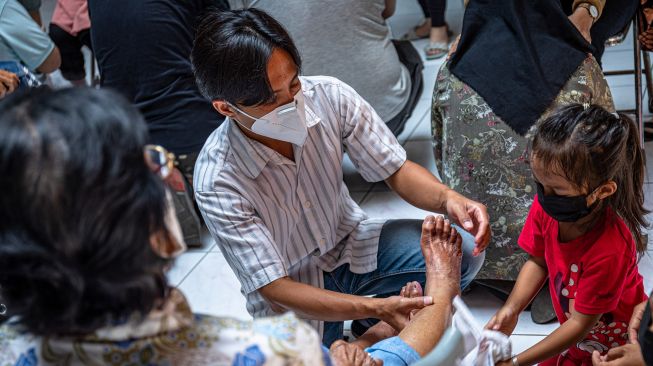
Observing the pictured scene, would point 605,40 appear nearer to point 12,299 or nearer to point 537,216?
point 537,216

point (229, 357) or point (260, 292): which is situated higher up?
point (229, 357)

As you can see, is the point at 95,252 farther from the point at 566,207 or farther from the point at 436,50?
the point at 436,50

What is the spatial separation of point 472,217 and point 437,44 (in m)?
2.64

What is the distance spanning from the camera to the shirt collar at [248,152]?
5.67 ft

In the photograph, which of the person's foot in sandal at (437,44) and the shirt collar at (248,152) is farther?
the person's foot in sandal at (437,44)

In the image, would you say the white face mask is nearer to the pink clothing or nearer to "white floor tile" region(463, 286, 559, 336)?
"white floor tile" region(463, 286, 559, 336)

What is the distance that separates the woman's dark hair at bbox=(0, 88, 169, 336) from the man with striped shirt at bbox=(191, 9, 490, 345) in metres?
0.79

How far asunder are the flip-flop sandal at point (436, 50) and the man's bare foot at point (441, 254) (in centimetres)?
256

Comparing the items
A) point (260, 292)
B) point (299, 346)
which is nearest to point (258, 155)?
point (260, 292)

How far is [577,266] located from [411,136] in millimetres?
1875

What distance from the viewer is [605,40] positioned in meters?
2.34

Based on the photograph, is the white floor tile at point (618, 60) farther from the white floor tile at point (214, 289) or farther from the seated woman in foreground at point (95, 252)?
the seated woman in foreground at point (95, 252)

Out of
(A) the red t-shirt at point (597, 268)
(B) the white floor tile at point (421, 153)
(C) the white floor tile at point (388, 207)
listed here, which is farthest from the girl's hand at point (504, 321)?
(B) the white floor tile at point (421, 153)

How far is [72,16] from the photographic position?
3.91 m
